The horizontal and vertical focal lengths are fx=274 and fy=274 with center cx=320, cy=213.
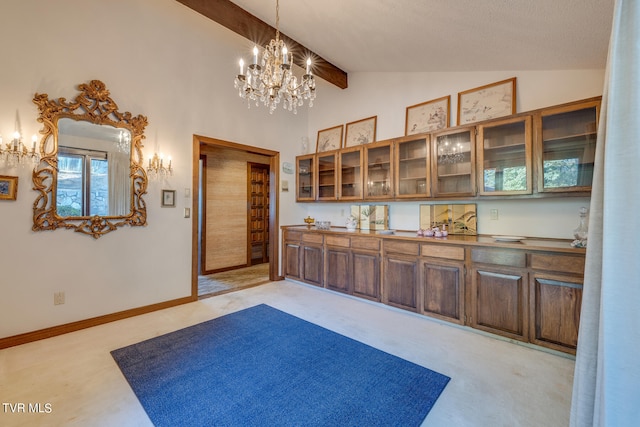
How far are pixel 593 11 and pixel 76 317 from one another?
16.5 ft

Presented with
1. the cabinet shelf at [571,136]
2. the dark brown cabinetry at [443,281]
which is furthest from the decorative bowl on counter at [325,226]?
the cabinet shelf at [571,136]

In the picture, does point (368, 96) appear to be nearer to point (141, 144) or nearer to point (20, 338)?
point (141, 144)

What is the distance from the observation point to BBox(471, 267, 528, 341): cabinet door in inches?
97.2

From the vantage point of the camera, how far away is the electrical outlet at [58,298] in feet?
8.80

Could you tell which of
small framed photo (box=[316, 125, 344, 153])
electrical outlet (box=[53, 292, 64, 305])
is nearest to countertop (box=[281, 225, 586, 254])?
small framed photo (box=[316, 125, 344, 153])

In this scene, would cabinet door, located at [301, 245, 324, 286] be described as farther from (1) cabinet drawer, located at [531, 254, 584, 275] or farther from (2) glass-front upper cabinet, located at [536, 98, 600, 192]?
(2) glass-front upper cabinet, located at [536, 98, 600, 192]

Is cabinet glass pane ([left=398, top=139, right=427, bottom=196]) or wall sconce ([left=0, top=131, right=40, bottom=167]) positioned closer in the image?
wall sconce ([left=0, top=131, right=40, bottom=167])

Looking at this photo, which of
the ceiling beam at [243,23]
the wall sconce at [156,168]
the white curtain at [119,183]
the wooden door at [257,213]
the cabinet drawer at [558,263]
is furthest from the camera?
the wooden door at [257,213]

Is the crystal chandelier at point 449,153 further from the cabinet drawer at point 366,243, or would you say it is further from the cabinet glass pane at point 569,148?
the cabinet drawer at point 366,243

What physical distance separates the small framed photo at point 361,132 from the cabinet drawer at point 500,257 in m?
2.28

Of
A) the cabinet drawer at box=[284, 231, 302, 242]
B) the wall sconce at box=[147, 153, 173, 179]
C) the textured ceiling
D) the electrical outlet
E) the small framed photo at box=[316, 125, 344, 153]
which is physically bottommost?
the electrical outlet

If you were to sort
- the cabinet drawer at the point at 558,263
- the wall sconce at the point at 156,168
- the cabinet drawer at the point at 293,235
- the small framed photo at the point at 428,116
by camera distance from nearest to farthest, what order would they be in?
the cabinet drawer at the point at 558,263
the wall sconce at the point at 156,168
the small framed photo at the point at 428,116
the cabinet drawer at the point at 293,235

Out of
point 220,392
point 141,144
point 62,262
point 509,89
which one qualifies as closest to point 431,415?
point 220,392

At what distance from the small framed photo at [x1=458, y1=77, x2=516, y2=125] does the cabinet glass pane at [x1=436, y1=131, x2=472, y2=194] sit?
326 mm
